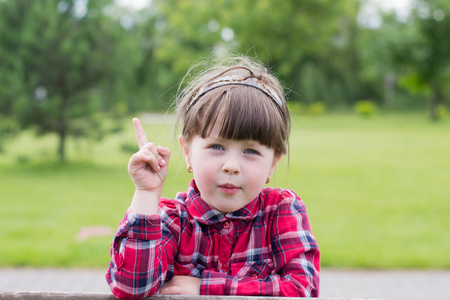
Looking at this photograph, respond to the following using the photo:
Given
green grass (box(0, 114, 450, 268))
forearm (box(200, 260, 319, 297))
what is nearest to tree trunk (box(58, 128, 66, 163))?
green grass (box(0, 114, 450, 268))

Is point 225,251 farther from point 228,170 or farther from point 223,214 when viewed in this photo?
point 228,170

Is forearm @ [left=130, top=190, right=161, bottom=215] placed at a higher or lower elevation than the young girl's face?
lower

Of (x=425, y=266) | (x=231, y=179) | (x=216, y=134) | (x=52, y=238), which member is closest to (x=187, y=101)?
(x=216, y=134)

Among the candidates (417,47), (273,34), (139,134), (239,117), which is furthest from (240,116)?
(273,34)

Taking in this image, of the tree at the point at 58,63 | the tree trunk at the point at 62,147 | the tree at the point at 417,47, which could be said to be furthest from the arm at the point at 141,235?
the tree at the point at 417,47

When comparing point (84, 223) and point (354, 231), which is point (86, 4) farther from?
point (354, 231)

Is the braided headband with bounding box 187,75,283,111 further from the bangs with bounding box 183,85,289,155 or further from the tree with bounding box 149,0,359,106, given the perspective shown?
the tree with bounding box 149,0,359,106

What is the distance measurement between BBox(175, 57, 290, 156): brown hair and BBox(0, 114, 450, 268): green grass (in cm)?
22

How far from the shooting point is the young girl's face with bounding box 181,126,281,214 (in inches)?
68.2

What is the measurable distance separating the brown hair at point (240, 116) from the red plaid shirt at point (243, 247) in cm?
23

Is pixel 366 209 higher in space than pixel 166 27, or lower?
lower

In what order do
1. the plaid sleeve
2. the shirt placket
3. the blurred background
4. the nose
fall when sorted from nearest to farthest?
the plaid sleeve, the nose, the shirt placket, the blurred background

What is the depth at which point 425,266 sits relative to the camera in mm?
5938

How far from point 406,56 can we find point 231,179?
23.3 metres
